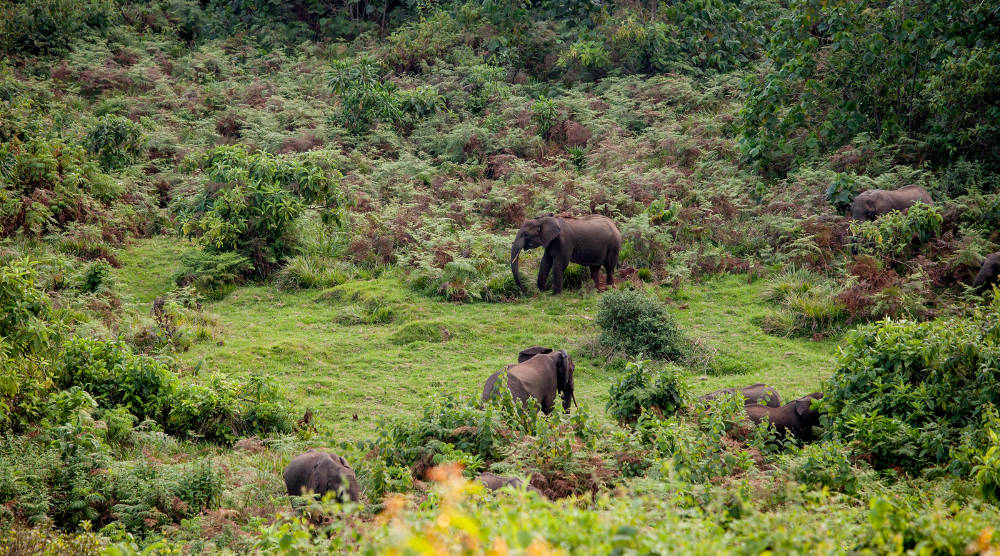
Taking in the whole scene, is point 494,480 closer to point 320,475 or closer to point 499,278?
point 320,475

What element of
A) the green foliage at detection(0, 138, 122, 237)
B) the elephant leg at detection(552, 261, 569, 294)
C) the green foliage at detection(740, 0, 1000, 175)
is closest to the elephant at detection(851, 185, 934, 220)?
the green foliage at detection(740, 0, 1000, 175)

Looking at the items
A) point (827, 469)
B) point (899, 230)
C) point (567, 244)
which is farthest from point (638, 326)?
point (827, 469)

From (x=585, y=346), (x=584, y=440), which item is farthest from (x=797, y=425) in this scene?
(x=585, y=346)

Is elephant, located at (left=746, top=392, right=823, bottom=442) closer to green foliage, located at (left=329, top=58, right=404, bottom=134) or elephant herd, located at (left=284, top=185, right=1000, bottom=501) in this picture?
elephant herd, located at (left=284, top=185, right=1000, bottom=501)

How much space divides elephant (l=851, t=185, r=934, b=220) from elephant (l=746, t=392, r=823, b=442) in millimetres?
7776

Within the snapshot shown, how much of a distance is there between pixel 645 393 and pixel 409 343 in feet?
17.9

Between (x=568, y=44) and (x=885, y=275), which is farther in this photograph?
(x=568, y=44)

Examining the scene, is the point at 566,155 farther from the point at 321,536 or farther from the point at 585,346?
the point at 321,536

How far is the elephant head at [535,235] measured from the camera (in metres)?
16.1

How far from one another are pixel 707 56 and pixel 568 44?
4677 mm

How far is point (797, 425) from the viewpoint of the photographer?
976cm

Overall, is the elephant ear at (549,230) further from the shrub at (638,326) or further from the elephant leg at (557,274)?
the shrub at (638,326)

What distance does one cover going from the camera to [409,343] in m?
14.4

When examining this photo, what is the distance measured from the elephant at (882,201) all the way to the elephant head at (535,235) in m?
5.81
